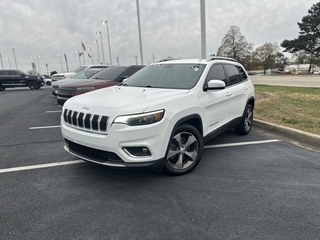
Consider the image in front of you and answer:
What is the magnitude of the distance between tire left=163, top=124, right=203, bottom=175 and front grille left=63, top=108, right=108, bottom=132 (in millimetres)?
929

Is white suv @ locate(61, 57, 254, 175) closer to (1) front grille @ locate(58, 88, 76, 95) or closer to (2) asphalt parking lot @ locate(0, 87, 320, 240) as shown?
(2) asphalt parking lot @ locate(0, 87, 320, 240)

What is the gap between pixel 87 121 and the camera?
10.5 ft

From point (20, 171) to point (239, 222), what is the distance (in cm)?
326

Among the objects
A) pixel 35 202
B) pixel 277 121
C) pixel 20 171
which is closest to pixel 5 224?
pixel 35 202

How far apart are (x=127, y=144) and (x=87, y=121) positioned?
2.13 feet

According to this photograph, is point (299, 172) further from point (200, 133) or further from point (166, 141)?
point (166, 141)

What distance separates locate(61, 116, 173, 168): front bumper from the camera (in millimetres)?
2984

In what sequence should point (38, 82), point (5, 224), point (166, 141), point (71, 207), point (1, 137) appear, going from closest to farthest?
1. point (5, 224)
2. point (71, 207)
3. point (166, 141)
4. point (1, 137)
5. point (38, 82)

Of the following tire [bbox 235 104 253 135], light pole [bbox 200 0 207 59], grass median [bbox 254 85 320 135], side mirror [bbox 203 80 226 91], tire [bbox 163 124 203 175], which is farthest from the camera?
light pole [bbox 200 0 207 59]

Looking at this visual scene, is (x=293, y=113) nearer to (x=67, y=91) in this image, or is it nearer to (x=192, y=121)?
(x=192, y=121)

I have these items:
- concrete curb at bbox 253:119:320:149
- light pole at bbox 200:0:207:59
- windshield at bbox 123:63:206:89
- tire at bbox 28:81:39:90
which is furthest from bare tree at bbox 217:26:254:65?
windshield at bbox 123:63:206:89

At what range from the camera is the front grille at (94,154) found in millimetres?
3080

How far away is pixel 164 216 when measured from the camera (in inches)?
106

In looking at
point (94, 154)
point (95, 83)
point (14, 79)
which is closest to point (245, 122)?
point (94, 154)
